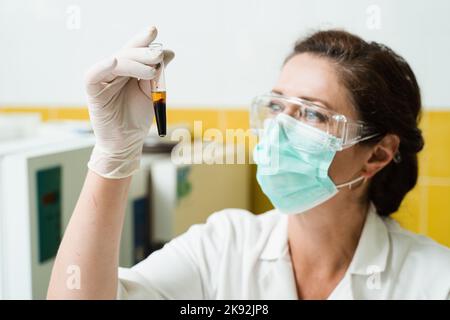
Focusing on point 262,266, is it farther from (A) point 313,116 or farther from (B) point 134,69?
(B) point 134,69

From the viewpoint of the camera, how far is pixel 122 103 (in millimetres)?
789

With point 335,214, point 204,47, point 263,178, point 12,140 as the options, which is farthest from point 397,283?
point 12,140

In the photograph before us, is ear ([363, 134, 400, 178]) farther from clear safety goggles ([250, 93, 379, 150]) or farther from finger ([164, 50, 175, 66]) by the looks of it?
finger ([164, 50, 175, 66])

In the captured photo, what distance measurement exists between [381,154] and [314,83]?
0.63ft

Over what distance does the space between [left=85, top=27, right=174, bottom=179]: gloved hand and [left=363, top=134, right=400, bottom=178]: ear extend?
1.51 ft

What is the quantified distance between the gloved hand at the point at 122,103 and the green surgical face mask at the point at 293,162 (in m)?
0.23

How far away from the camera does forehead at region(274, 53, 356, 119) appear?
39.6 inches

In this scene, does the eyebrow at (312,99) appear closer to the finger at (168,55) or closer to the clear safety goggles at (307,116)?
the clear safety goggles at (307,116)

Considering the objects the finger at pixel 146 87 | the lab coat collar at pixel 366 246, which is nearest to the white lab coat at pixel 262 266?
the lab coat collar at pixel 366 246

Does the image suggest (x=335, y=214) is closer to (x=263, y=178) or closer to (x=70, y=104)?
(x=263, y=178)

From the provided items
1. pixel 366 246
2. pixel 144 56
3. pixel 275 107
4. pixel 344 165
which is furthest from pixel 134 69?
pixel 366 246

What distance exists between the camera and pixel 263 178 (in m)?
1.00

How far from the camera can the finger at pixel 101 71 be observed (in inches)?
27.9

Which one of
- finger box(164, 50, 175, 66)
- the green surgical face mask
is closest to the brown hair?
the green surgical face mask
